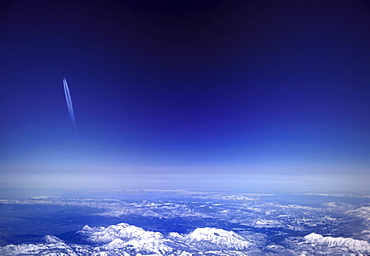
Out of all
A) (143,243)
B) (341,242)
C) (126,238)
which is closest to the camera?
(341,242)

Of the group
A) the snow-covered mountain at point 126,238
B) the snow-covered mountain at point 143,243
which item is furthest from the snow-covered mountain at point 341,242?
the snow-covered mountain at point 126,238

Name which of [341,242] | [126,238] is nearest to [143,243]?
[126,238]

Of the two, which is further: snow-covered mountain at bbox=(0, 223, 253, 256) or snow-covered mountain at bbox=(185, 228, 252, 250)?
snow-covered mountain at bbox=(185, 228, 252, 250)

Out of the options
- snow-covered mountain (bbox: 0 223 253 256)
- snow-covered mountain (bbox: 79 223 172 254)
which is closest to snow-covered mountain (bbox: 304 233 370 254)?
snow-covered mountain (bbox: 0 223 253 256)

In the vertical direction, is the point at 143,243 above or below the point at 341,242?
below

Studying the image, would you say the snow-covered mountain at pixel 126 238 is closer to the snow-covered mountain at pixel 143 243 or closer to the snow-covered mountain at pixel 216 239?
the snow-covered mountain at pixel 143 243

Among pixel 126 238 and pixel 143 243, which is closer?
pixel 143 243

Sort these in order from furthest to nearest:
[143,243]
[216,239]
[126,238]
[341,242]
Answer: [216,239], [126,238], [143,243], [341,242]

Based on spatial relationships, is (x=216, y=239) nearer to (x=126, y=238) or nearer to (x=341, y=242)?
(x=126, y=238)

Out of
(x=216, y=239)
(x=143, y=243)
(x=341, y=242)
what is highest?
(x=341, y=242)

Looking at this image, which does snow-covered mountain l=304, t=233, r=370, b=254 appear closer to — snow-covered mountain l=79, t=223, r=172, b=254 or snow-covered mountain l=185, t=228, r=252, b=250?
snow-covered mountain l=185, t=228, r=252, b=250
